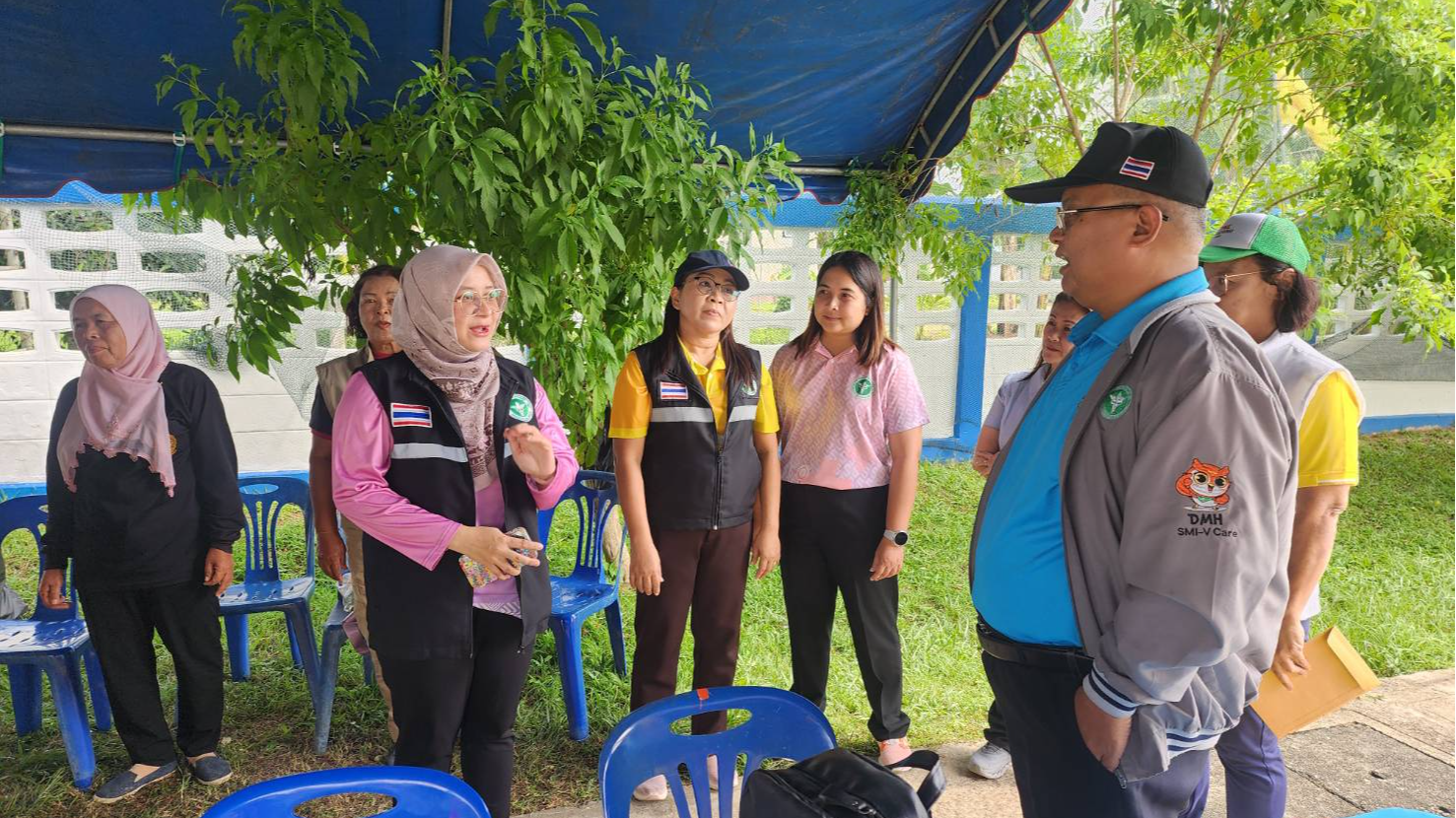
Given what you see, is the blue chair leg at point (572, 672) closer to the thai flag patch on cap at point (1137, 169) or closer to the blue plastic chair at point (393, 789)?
the blue plastic chair at point (393, 789)

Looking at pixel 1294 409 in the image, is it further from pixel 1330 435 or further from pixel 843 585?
pixel 843 585

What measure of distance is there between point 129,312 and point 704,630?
6.29ft

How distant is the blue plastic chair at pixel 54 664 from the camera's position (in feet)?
8.64

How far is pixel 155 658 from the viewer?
269 centimetres

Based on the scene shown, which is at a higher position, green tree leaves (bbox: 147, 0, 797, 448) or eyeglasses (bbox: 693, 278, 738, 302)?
green tree leaves (bbox: 147, 0, 797, 448)

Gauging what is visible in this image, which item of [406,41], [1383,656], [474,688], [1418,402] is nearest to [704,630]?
[474,688]

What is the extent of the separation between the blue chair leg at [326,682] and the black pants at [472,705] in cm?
101

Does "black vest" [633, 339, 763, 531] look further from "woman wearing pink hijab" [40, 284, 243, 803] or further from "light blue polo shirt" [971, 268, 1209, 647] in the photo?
"woman wearing pink hijab" [40, 284, 243, 803]

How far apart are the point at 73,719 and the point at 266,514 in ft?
2.91

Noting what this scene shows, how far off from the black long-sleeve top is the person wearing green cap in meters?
2.79

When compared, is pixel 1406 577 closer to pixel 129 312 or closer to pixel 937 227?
pixel 937 227

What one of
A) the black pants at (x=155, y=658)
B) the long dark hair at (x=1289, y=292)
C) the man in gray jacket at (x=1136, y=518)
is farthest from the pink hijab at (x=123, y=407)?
the long dark hair at (x=1289, y=292)

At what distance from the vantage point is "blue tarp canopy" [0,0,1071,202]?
2.98 meters

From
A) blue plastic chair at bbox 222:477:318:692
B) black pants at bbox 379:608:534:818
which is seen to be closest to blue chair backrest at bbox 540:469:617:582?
blue plastic chair at bbox 222:477:318:692
